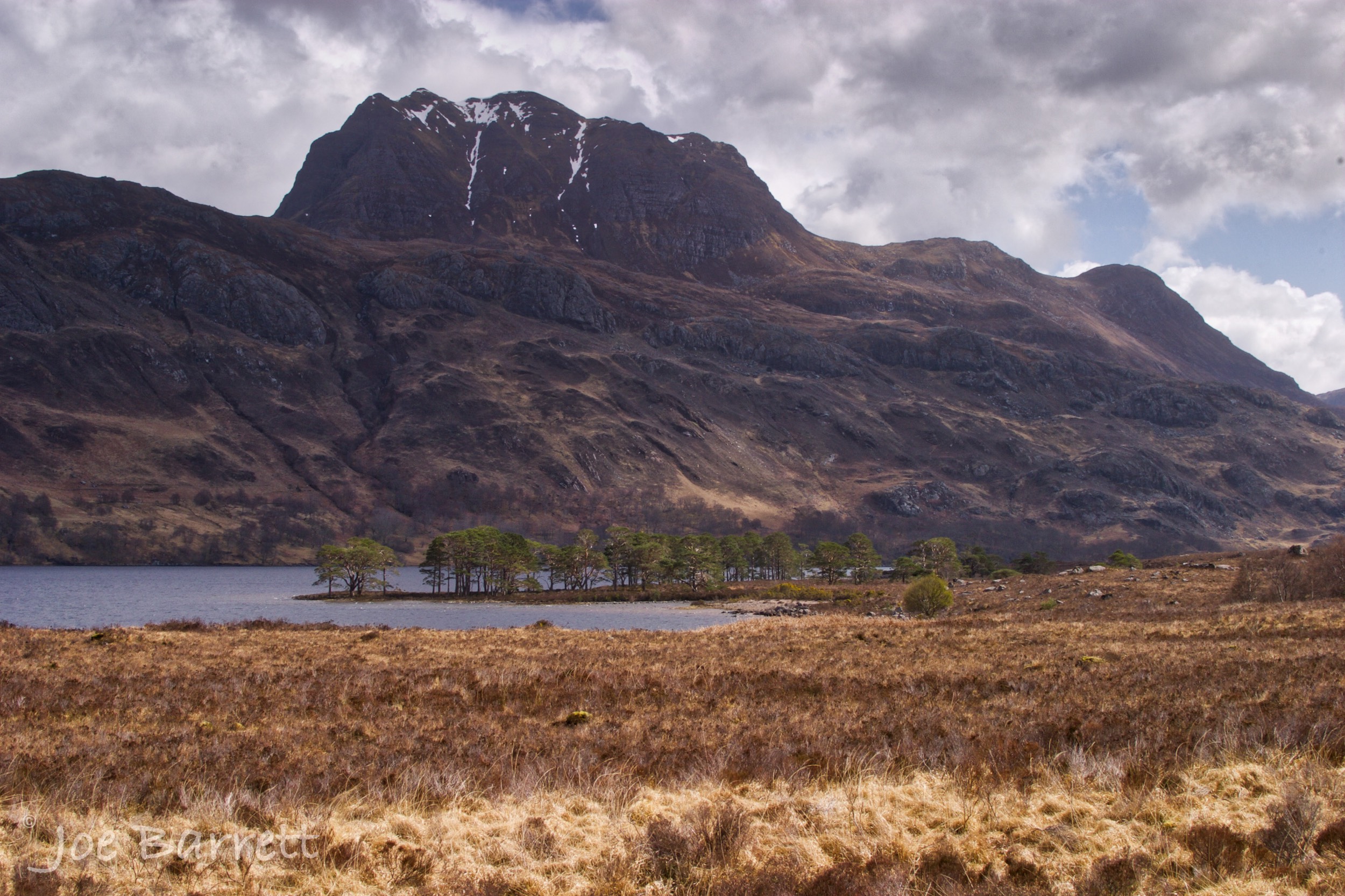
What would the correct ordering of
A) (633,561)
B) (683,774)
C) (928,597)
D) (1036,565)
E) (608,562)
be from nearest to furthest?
(683,774)
(928,597)
(1036,565)
(633,561)
(608,562)

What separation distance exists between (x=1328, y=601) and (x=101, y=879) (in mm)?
→ 46001

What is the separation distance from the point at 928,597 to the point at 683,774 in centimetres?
4540

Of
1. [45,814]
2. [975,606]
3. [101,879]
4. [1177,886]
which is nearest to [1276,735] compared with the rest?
[1177,886]

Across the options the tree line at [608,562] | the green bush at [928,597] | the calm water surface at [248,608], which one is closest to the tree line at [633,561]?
the tree line at [608,562]

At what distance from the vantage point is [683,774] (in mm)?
11594

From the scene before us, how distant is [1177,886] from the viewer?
7.52m

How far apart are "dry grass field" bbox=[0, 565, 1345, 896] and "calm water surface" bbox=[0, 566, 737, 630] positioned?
41.2 metres

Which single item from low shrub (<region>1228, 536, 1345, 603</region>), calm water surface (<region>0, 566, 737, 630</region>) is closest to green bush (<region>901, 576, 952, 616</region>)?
low shrub (<region>1228, 536, 1345, 603</region>)

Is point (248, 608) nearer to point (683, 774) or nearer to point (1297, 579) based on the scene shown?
point (683, 774)

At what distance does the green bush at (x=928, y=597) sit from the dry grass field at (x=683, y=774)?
3024cm

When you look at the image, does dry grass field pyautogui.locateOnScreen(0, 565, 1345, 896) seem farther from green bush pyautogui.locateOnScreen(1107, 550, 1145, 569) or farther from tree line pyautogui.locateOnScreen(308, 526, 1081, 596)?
tree line pyautogui.locateOnScreen(308, 526, 1081, 596)

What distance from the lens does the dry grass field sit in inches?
313

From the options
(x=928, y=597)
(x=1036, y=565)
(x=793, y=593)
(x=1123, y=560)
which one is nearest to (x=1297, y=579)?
(x=928, y=597)

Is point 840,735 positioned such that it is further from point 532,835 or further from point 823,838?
point 532,835
